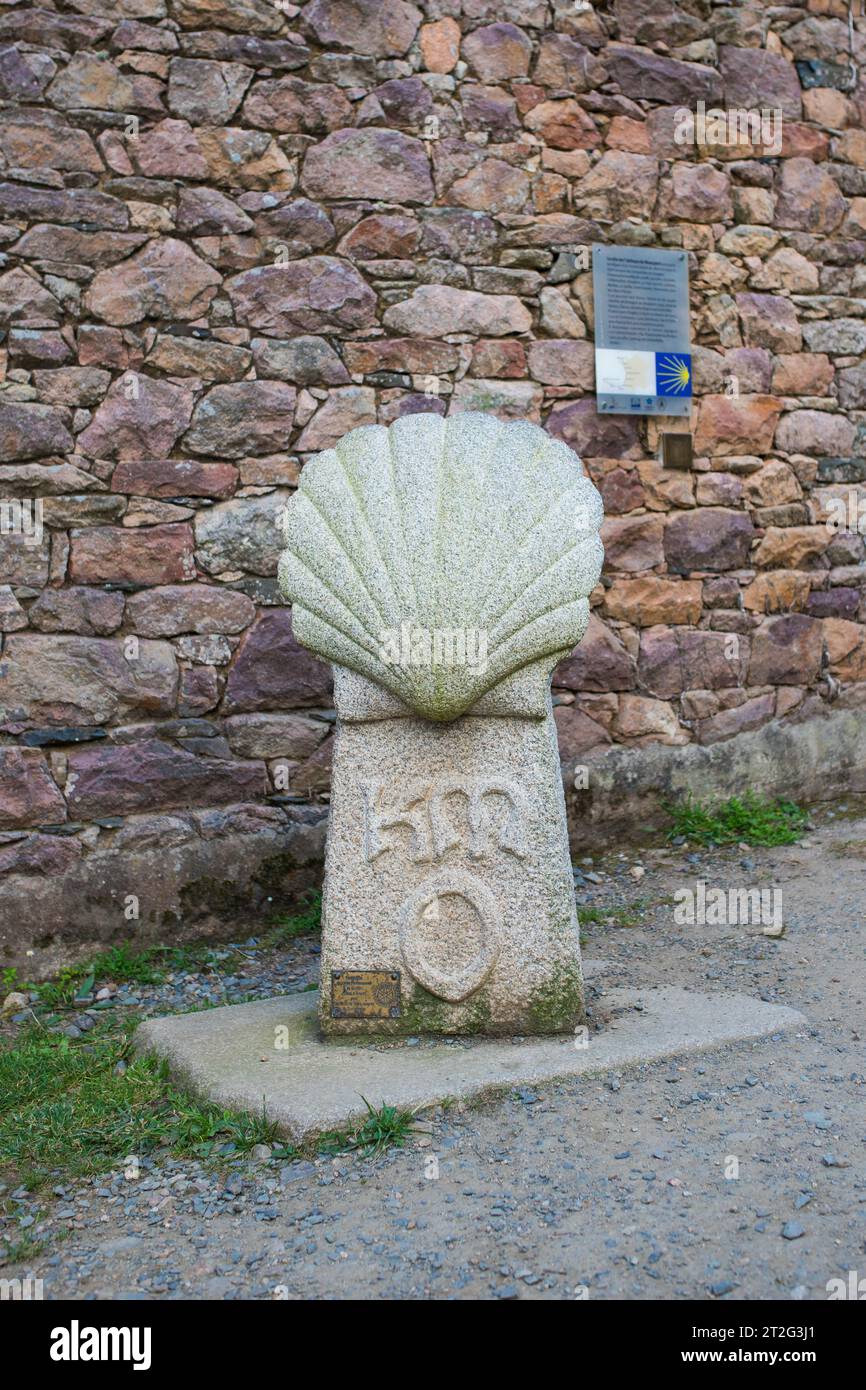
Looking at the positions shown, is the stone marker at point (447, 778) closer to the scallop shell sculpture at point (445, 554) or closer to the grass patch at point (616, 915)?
the scallop shell sculpture at point (445, 554)

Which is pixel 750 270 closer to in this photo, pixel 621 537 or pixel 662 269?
pixel 662 269

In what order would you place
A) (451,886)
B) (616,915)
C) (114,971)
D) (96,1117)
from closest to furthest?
(96,1117) → (451,886) → (114,971) → (616,915)

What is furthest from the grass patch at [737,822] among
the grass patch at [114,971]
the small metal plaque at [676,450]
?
the grass patch at [114,971]

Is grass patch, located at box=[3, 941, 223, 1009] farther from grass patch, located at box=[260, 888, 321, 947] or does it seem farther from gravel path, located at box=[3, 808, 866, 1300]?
gravel path, located at box=[3, 808, 866, 1300]

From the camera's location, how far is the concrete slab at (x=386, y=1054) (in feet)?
8.34

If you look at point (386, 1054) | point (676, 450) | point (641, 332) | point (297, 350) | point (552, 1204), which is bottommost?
point (552, 1204)

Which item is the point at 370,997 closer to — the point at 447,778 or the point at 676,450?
the point at 447,778

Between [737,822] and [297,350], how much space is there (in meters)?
2.41

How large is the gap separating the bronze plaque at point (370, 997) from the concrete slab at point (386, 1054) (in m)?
0.06

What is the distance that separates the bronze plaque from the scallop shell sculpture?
63cm

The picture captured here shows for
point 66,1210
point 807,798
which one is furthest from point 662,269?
point 66,1210

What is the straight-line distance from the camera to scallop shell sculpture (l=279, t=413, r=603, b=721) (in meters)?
2.72

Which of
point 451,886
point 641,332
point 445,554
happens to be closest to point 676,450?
point 641,332

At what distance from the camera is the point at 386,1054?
2.76 m
